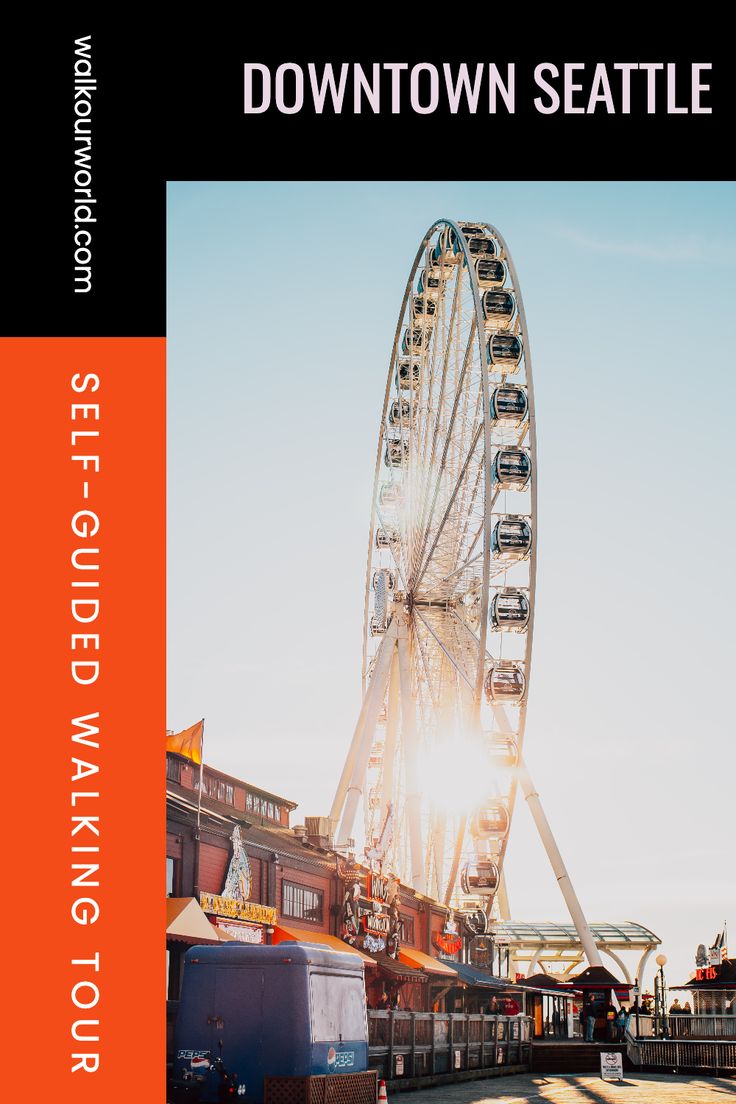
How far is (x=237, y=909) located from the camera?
30.7 metres

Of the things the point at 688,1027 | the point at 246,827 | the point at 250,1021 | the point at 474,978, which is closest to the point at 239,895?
the point at 246,827

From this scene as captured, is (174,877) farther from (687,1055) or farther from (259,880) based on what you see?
(687,1055)

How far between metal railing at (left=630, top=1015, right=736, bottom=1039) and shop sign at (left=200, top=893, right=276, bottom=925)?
79.2 feet

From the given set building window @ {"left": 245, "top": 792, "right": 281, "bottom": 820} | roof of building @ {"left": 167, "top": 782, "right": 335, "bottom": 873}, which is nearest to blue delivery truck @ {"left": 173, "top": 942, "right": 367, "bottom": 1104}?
roof of building @ {"left": 167, "top": 782, "right": 335, "bottom": 873}

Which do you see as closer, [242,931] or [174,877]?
[174,877]

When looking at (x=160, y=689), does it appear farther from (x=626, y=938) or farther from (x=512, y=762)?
(x=626, y=938)

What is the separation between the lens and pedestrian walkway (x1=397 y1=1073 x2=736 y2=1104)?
87.0 feet

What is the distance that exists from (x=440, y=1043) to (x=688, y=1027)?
24639 millimetres

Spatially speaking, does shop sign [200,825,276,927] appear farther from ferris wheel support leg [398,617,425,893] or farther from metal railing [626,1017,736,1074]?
metal railing [626,1017,736,1074]

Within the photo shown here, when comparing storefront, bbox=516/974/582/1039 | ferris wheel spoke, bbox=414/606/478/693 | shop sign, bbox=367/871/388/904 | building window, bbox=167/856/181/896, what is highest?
ferris wheel spoke, bbox=414/606/478/693

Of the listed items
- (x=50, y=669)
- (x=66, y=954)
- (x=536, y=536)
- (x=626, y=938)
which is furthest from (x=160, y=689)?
(x=626, y=938)

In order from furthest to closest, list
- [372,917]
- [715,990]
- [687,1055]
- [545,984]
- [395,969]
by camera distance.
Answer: [545,984] → [715,990] → [687,1055] → [372,917] → [395,969]

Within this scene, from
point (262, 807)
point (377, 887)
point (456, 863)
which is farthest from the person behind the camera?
point (456, 863)

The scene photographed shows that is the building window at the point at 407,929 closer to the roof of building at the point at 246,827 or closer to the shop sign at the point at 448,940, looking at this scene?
the shop sign at the point at 448,940
